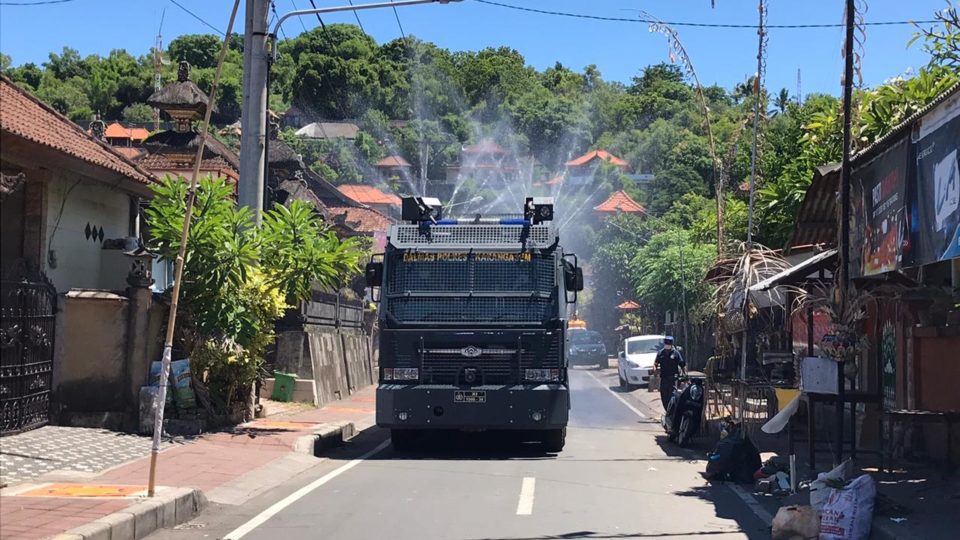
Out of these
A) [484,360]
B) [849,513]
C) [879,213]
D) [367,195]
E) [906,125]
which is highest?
[367,195]

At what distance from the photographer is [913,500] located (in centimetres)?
1066

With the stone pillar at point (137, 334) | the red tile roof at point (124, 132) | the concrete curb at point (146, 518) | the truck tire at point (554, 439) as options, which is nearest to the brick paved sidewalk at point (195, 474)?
the concrete curb at point (146, 518)

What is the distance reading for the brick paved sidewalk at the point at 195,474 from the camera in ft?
27.9

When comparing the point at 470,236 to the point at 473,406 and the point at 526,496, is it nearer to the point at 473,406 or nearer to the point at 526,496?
the point at 473,406

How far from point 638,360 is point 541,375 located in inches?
701

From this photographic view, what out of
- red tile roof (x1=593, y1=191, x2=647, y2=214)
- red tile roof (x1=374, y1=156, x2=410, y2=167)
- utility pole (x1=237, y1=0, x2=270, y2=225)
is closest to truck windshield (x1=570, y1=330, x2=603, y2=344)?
red tile roof (x1=593, y1=191, x2=647, y2=214)

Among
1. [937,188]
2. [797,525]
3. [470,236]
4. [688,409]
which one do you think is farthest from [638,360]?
[797,525]

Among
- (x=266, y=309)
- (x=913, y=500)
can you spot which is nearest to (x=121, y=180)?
(x=266, y=309)

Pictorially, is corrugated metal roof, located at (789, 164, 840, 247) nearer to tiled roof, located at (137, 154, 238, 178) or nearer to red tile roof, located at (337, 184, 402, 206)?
tiled roof, located at (137, 154, 238, 178)

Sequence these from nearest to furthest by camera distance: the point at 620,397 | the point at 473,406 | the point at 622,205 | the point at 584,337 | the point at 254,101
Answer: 1. the point at 473,406
2. the point at 254,101
3. the point at 620,397
4. the point at 584,337
5. the point at 622,205

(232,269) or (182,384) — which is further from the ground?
(232,269)

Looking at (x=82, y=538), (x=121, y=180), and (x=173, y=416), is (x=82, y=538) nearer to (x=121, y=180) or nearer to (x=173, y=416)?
(x=173, y=416)

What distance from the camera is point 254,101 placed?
60.1 ft

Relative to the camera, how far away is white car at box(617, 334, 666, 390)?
104 ft
